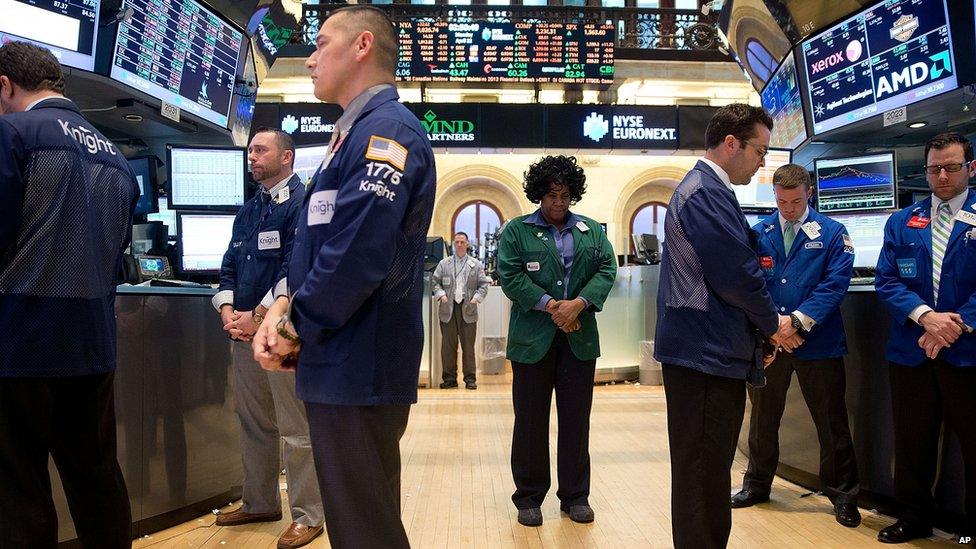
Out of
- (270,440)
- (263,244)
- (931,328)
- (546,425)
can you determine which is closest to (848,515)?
(931,328)

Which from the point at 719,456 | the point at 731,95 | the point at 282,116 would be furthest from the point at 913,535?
the point at 731,95

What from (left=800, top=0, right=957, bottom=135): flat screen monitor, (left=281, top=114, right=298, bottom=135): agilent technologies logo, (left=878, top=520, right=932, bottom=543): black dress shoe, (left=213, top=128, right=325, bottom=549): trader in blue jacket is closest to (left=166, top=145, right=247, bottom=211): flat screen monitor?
(left=213, top=128, right=325, bottom=549): trader in blue jacket

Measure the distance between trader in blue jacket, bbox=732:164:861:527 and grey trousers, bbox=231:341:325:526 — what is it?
6.83 feet

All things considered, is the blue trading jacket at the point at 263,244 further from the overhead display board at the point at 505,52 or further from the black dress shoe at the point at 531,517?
the overhead display board at the point at 505,52

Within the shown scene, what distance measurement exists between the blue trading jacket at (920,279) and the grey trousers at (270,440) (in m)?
2.59

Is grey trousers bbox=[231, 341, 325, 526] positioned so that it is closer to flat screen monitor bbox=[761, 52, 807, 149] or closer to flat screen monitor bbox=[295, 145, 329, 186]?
flat screen monitor bbox=[295, 145, 329, 186]

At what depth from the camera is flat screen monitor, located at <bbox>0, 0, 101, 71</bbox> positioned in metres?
3.89

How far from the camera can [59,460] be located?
2.15m

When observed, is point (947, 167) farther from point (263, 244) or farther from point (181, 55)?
point (181, 55)

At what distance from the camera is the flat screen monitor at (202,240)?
14.6 feet

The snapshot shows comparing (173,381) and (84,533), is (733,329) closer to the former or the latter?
(84,533)

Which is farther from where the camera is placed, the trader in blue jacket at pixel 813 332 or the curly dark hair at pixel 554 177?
the curly dark hair at pixel 554 177

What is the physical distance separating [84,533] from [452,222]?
1592 centimetres

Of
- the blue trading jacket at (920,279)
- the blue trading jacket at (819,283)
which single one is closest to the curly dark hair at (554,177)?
the blue trading jacket at (819,283)
